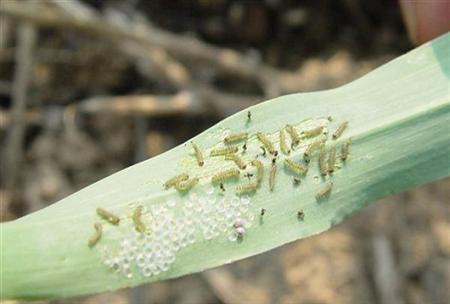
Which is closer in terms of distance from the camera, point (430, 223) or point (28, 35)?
point (430, 223)

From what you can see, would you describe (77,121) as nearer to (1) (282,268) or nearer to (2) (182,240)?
(1) (282,268)

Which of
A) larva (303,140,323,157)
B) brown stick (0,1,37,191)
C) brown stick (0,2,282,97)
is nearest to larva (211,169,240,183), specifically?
larva (303,140,323,157)

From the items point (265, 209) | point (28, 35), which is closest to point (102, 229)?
point (265, 209)

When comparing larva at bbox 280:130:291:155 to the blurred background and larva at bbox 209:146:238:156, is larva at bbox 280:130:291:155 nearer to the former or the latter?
larva at bbox 209:146:238:156

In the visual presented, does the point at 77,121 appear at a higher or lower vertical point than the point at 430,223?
higher

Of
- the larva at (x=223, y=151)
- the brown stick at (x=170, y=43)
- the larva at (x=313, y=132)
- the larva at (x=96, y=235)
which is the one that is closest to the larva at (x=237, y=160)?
the larva at (x=223, y=151)
